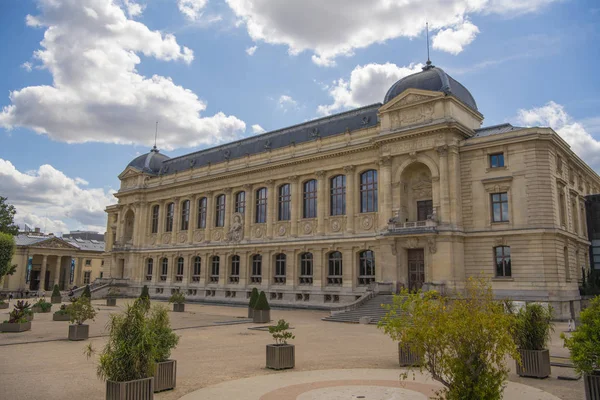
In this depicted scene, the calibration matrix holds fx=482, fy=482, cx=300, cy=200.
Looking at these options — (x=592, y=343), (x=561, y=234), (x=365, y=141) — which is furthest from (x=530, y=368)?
(x=365, y=141)

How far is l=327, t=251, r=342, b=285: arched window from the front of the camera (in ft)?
141

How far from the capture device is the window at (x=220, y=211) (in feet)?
181

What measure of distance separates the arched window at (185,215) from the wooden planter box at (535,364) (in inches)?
1915

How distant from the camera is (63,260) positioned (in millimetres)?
89938

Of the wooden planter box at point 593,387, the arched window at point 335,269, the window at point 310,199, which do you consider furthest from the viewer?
the window at point 310,199

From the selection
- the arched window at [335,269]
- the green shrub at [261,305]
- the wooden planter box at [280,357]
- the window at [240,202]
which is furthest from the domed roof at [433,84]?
the wooden planter box at [280,357]

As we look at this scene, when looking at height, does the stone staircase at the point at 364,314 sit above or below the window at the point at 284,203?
below

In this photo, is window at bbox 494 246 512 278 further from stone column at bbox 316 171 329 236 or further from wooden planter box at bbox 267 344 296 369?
wooden planter box at bbox 267 344 296 369

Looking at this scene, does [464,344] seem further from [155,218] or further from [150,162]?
[150,162]

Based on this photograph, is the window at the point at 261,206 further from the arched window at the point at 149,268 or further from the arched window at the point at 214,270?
the arched window at the point at 149,268

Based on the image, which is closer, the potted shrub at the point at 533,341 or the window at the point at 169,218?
the potted shrub at the point at 533,341

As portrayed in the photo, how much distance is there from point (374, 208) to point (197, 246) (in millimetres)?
24042

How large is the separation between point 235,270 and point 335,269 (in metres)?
13.9

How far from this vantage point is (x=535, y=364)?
14.2 metres
